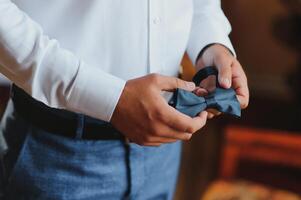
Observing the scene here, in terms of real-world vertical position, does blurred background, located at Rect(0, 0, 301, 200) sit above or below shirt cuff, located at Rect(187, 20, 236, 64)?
below

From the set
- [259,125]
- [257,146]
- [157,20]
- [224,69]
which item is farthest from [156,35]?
[259,125]

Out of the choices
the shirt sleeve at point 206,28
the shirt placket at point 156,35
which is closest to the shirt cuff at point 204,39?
the shirt sleeve at point 206,28

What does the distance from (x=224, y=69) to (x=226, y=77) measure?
0.03 m

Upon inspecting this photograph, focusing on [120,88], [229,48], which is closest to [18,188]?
[120,88]

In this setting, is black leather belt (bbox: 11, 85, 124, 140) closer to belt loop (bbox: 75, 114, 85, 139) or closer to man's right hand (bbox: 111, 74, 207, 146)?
belt loop (bbox: 75, 114, 85, 139)

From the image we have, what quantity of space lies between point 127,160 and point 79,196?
103mm

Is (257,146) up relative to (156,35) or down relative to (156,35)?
down

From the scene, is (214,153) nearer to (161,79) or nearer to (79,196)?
(79,196)

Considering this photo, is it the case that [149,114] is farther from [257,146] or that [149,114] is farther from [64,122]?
[257,146]

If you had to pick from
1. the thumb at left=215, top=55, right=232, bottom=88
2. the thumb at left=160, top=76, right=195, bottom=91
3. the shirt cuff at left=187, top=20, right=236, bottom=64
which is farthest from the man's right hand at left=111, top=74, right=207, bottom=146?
the shirt cuff at left=187, top=20, right=236, bottom=64

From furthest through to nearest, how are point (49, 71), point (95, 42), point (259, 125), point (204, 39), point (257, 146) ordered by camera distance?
point (259, 125)
point (257, 146)
point (204, 39)
point (95, 42)
point (49, 71)

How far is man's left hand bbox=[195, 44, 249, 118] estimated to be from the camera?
86 centimetres

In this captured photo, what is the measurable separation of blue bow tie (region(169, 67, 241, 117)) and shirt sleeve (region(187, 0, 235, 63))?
0.16 meters

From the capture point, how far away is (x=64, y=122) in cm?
87
